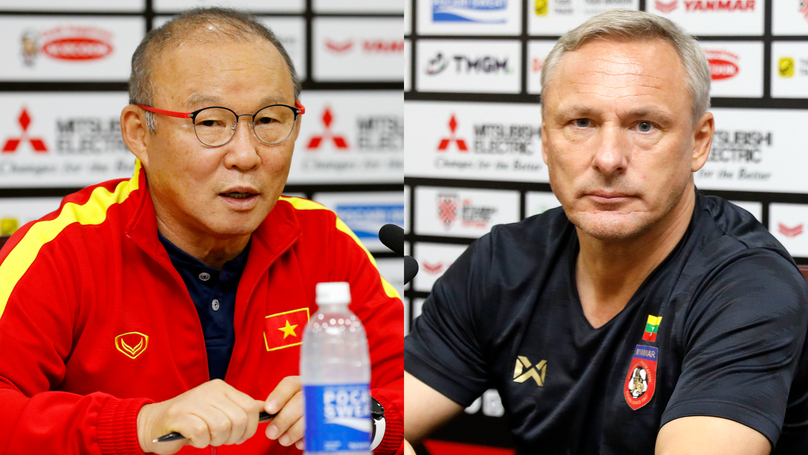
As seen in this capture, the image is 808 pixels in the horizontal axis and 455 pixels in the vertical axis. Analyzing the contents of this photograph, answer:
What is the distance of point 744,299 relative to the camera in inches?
39.5

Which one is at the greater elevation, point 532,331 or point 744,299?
point 744,299

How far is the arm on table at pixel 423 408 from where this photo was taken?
1265 millimetres

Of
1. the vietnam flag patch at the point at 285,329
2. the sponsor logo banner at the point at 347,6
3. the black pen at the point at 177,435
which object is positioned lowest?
the black pen at the point at 177,435

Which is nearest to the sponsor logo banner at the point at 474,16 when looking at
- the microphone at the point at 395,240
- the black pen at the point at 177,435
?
the microphone at the point at 395,240

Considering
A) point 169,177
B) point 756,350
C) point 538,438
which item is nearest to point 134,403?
point 169,177

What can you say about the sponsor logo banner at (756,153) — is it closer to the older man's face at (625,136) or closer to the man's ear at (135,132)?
the older man's face at (625,136)

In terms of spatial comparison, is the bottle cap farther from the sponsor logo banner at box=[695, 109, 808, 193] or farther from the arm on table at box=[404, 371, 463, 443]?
the sponsor logo banner at box=[695, 109, 808, 193]

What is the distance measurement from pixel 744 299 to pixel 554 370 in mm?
334

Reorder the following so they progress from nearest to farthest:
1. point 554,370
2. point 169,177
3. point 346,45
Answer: point 169,177
point 554,370
point 346,45

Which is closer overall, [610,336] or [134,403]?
[134,403]

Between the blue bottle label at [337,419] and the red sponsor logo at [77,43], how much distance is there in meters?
1.90

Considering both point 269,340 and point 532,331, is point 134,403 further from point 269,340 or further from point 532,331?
point 532,331

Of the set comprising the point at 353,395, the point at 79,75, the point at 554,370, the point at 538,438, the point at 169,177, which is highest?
the point at 79,75

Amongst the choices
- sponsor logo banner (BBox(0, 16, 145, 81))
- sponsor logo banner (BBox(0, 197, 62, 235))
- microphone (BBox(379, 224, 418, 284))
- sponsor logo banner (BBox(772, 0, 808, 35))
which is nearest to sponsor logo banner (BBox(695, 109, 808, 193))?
sponsor logo banner (BBox(772, 0, 808, 35))
